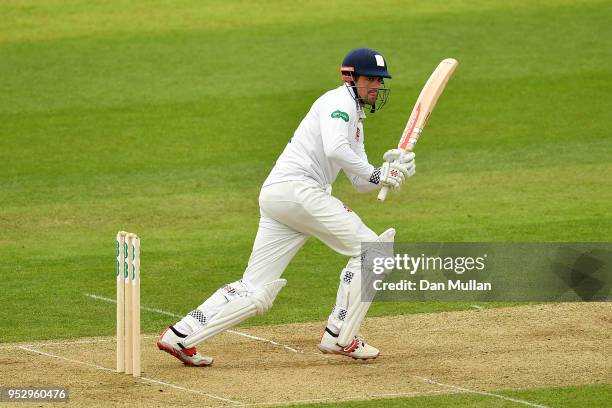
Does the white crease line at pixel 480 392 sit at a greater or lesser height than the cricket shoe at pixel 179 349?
lesser

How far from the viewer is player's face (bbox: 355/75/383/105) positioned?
9.51 m

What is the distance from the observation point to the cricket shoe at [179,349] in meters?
9.17

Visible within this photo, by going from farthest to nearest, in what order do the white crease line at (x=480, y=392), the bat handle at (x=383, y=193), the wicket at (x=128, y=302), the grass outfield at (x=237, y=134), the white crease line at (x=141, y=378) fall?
the grass outfield at (x=237, y=134) → the bat handle at (x=383, y=193) → the wicket at (x=128, y=302) → the white crease line at (x=141, y=378) → the white crease line at (x=480, y=392)

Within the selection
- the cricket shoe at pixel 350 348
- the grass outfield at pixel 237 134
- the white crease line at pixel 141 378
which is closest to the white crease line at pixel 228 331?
the grass outfield at pixel 237 134

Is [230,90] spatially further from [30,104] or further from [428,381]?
[428,381]

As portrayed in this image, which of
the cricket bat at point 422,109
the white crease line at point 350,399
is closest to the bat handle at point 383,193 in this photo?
the cricket bat at point 422,109

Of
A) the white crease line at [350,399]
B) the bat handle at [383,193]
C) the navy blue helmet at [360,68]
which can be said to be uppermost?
the navy blue helmet at [360,68]

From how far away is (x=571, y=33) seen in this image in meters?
22.1

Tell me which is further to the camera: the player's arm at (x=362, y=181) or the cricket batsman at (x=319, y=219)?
the player's arm at (x=362, y=181)

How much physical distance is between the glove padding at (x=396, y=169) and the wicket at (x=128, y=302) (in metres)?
1.85

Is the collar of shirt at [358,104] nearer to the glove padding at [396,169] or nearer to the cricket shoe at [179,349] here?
the glove padding at [396,169]

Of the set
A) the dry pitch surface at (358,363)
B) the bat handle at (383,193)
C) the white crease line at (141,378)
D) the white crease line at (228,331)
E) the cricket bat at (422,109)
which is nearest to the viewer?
the white crease line at (141,378)

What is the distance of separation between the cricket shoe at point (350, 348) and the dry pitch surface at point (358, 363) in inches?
2.9

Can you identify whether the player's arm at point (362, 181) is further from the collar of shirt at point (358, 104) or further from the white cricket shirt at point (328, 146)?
the collar of shirt at point (358, 104)
